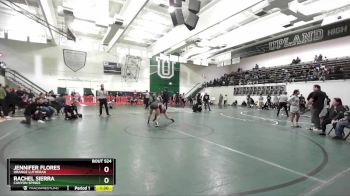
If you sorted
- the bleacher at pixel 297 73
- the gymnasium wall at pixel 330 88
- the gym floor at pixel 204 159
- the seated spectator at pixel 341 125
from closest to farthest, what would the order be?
1. the gym floor at pixel 204 159
2. the seated spectator at pixel 341 125
3. the gymnasium wall at pixel 330 88
4. the bleacher at pixel 297 73

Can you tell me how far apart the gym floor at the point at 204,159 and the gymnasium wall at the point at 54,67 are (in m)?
17.0

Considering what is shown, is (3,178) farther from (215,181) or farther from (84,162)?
(215,181)

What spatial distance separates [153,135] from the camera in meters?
5.73

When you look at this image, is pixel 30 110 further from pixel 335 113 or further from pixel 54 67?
pixel 54 67

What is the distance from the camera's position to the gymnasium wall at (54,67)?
63.8 ft

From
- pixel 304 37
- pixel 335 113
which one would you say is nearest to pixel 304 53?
pixel 304 37

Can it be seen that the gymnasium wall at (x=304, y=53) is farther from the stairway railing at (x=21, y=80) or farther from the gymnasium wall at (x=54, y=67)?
the stairway railing at (x=21, y=80)

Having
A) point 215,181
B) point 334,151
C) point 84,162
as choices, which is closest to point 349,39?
point 334,151

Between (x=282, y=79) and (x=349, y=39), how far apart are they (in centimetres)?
586

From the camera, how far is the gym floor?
2.65 metres
